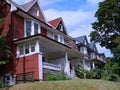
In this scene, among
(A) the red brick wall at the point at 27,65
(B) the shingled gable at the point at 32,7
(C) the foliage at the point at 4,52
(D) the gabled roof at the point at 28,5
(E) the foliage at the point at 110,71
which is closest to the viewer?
(C) the foliage at the point at 4,52

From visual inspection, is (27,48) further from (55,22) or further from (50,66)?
(55,22)

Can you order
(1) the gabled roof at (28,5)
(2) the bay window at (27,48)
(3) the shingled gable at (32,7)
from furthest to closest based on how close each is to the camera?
(3) the shingled gable at (32,7), (1) the gabled roof at (28,5), (2) the bay window at (27,48)

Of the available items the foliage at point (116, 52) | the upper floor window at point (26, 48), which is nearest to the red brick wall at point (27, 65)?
the upper floor window at point (26, 48)

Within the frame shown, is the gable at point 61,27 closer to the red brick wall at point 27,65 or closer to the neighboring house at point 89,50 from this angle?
the neighboring house at point 89,50

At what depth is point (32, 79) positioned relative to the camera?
2570cm

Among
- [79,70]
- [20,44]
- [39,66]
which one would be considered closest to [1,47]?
[20,44]

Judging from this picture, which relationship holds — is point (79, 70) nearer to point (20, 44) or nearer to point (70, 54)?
point (70, 54)

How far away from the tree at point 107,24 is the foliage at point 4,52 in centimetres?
1672

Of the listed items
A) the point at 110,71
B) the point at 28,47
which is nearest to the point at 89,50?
the point at 110,71

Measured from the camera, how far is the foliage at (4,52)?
25.5 metres

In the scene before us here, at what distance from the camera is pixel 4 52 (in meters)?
26.4

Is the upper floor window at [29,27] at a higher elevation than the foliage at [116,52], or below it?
higher

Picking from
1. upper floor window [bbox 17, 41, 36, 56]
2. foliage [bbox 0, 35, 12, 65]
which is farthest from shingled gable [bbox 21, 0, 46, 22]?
foliage [bbox 0, 35, 12, 65]

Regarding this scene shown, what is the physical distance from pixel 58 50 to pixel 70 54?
381 centimetres
